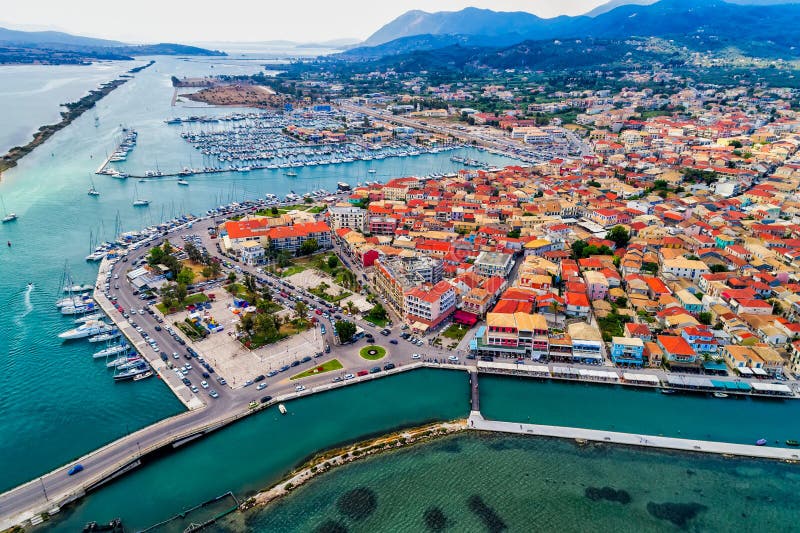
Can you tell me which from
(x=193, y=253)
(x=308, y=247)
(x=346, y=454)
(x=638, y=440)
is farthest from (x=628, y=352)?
(x=193, y=253)

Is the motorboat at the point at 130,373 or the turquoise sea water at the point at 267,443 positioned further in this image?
the motorboat at the point at 130,373

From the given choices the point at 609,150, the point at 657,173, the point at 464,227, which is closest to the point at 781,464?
the point at 464,227

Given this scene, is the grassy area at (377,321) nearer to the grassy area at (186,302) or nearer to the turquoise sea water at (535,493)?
the turquoise sea water at (535,493)

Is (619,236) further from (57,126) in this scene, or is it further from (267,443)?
(57,126)

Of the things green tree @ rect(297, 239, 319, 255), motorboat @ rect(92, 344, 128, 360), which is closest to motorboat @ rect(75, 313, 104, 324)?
motorboat @ rect(92, 344, 128, 360)

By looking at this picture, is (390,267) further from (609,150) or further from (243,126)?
(243,126)

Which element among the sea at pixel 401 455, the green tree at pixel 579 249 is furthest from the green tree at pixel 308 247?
the green tree at pixel 579 249
